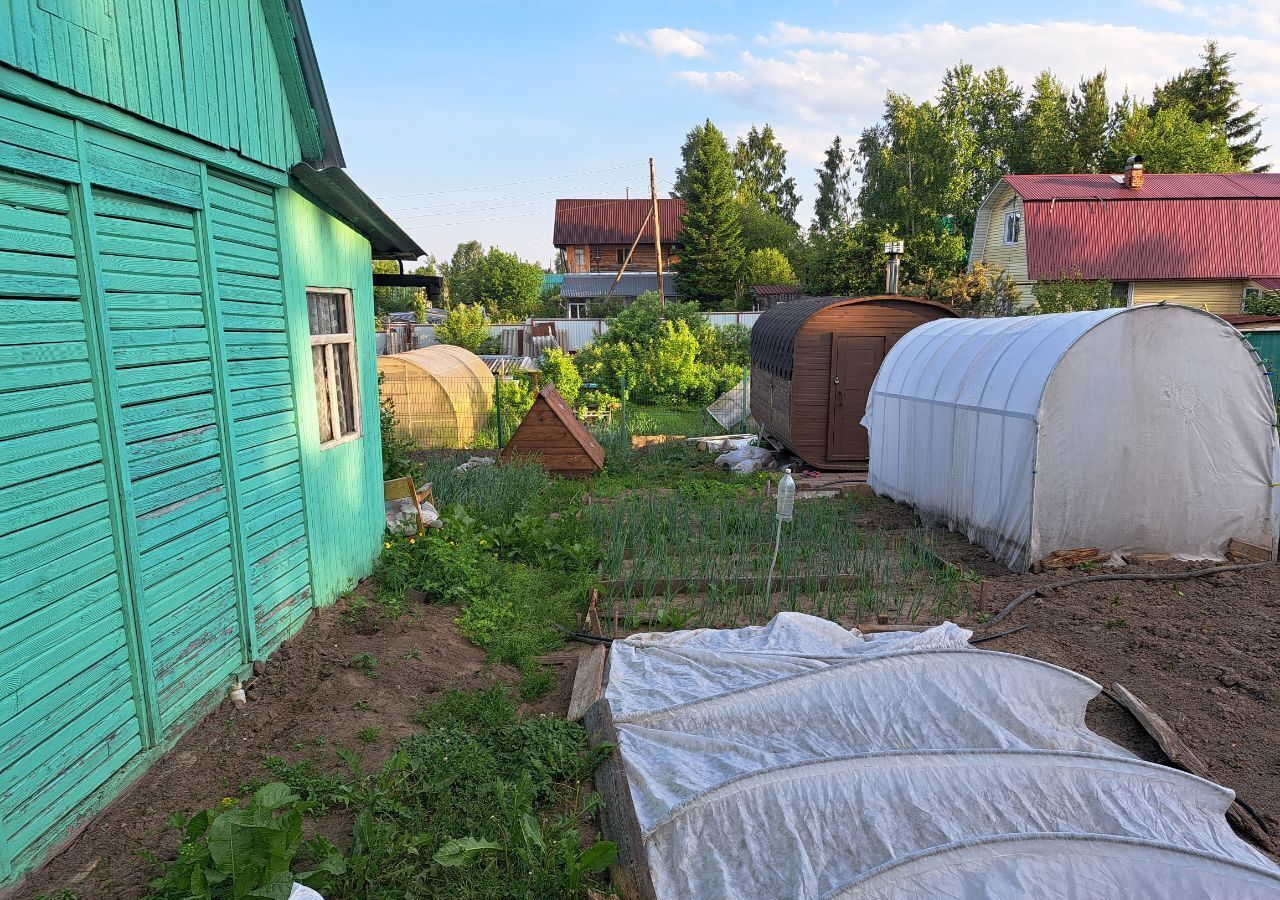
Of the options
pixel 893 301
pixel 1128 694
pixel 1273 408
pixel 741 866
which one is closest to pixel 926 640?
pixel 1128 694

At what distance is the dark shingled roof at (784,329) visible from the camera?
1202 cm

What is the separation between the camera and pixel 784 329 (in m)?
13.1

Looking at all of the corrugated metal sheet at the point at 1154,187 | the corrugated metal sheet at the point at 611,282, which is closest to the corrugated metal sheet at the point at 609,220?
the corrugated metal sheet at the point at 611,282

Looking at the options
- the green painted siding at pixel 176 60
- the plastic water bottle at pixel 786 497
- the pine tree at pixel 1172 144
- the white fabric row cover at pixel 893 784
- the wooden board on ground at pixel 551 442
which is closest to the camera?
the white fabric row cover at pixel 893 784

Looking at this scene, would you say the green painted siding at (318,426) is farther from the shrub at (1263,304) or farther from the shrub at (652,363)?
the shrub at (1263,304)

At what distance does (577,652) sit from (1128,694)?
3343 millimetres

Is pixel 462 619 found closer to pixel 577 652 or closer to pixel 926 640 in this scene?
pixel 577 652

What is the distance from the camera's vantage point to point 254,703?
4402mm

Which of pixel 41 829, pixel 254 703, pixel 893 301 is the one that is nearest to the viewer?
pixel 41 829

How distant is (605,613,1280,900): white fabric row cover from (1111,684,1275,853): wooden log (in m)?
0.43

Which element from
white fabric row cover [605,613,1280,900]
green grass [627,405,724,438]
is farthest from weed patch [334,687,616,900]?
green grass [627,405,724,438]

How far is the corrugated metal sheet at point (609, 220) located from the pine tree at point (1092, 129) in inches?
761

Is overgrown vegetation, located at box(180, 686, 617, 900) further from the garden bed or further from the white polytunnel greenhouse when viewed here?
the white polytunnel greenhouse

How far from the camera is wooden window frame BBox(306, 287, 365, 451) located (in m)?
6.15
